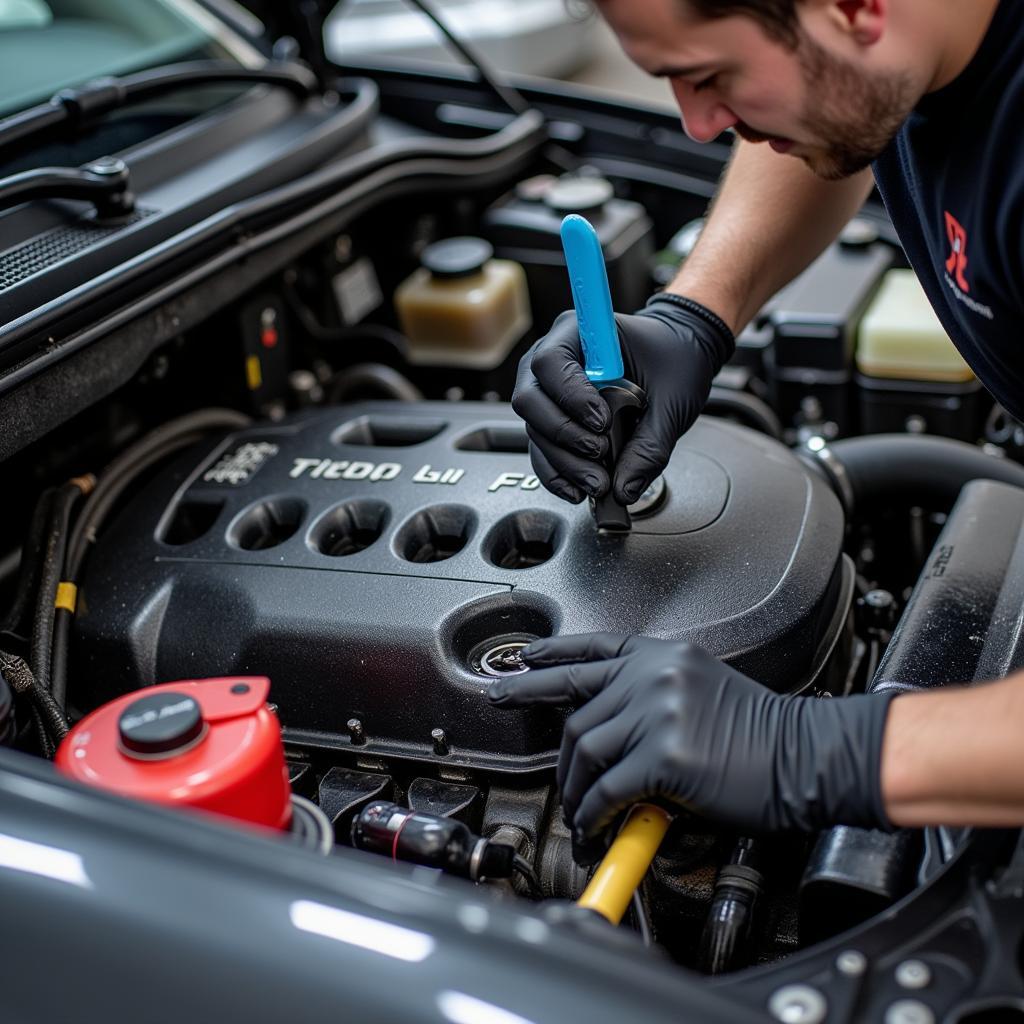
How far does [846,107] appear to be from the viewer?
91 cm

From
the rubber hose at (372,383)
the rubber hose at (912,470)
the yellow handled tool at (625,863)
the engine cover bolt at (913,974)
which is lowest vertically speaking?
the rubber hose at (372,383)

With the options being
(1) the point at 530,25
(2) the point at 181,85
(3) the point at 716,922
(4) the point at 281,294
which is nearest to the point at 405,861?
(3) the point at 716,922

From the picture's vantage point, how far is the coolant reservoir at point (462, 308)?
5.86 ft

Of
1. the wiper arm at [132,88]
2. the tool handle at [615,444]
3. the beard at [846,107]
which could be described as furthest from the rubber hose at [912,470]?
the wiper arm at [132,88]

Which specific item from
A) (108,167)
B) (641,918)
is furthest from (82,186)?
(641,918)

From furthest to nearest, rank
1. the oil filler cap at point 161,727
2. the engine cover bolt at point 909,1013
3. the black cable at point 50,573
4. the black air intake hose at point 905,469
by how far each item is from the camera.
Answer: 1. the black air intake hose at point 905,469
2. the black cable at point 50,573
3. the oil filler cap at point 161,727
4. the engine cover bolt at point 909,1013

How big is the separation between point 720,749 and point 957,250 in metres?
0.49

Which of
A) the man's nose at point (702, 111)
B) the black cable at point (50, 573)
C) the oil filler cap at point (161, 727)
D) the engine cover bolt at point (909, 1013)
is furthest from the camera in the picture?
the black cable at point (50, 573)

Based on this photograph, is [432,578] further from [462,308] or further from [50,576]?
[462,308]

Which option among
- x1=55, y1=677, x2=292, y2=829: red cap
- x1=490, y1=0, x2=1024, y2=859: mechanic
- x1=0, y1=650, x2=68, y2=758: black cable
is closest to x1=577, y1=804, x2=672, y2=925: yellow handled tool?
x1=490, y1=0, x2=1024, y2=859: mechanic

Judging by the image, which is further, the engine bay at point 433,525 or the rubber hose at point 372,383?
the rubber hose at point 372,383

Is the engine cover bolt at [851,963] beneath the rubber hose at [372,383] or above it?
above

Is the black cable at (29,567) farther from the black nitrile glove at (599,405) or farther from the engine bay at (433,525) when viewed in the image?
the black nitrile glove at (599,405)

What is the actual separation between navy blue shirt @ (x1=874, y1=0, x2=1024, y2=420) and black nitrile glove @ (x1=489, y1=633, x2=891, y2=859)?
38 centimetres
